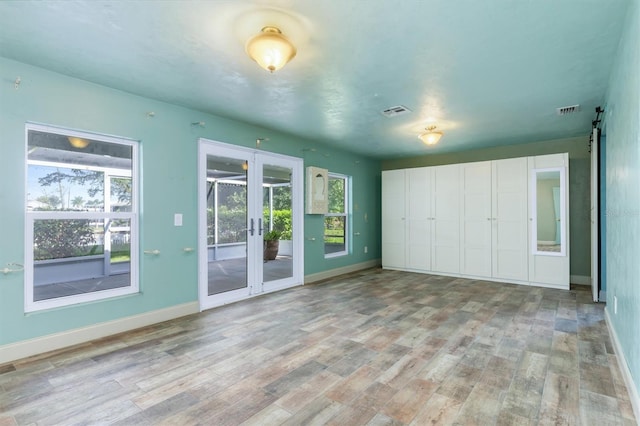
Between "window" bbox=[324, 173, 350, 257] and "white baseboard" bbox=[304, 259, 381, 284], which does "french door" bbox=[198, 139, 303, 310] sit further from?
"window" bbox=[324, 173, 350, 257]

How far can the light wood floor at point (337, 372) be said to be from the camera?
1.97m

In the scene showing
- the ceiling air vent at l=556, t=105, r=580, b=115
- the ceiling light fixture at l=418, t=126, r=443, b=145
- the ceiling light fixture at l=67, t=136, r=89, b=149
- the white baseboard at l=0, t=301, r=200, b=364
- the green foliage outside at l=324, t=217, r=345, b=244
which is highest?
the ceiling air vent at l=556, t=105, r=580, b=115

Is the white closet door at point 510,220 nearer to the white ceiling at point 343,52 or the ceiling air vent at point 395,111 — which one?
the white ceiling at point 343,52

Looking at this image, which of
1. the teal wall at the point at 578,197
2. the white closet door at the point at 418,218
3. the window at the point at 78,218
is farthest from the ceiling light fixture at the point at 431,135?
the window at the point at 78,218

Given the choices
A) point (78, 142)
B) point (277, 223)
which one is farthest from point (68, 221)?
point (277, 223)

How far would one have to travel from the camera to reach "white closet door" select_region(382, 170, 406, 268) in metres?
7.03

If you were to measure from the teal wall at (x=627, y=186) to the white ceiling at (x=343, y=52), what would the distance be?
0.25 metres

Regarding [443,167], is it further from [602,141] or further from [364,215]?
[602,141]

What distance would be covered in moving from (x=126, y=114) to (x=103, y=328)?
224cm

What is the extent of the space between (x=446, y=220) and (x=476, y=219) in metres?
0.55

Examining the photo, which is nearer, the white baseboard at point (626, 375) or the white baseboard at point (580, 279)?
the white baseboard at point (626, 375)

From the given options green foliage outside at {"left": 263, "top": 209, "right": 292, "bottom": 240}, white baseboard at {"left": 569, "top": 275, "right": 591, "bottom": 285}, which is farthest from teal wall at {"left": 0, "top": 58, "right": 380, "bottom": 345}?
white baseboard at {"left": 569, "top": 275, "right": 591, "bottom": 285}

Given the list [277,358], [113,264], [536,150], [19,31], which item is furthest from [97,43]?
[536,150]

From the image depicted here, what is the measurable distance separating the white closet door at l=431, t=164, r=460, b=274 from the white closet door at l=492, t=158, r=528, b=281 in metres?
0.65
